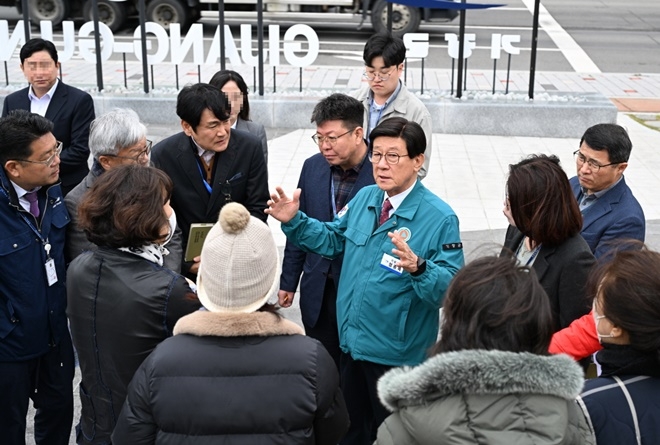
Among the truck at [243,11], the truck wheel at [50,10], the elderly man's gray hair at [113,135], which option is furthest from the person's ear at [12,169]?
the truck wheel at [50,10]

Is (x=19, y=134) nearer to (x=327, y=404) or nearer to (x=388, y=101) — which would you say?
(x=327, y=404)

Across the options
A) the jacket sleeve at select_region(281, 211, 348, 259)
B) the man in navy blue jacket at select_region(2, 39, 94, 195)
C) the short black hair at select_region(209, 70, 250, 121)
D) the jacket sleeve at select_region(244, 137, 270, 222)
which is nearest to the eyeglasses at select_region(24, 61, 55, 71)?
the man in navy blue jacket at select_region(2, 39, 94, 195)

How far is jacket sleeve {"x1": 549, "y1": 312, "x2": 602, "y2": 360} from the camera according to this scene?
2.89 meters

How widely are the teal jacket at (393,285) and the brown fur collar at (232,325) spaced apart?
1.02 m

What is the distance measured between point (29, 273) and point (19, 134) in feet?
1.98

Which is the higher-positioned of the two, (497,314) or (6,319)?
(497,314)

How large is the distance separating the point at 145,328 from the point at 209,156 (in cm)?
161

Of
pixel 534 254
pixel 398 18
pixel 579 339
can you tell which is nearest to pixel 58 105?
pixel 534 254

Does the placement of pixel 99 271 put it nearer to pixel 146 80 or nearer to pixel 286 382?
pixel 286 382

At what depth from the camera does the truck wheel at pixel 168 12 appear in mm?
16094

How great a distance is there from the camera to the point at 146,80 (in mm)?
10445

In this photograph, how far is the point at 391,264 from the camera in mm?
3252

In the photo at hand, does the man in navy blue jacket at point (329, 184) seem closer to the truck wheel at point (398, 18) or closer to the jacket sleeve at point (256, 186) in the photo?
the jacket sleeve at point (256, 186)

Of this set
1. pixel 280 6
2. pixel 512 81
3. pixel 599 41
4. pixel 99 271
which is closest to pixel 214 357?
pixel 99 271
